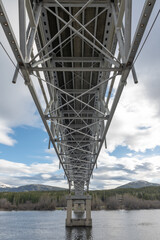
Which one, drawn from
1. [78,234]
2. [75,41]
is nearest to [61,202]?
[78,234]

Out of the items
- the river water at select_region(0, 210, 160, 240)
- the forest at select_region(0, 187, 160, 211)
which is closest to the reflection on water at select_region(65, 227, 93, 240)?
the river water at select_region(0, 210, 160, 240)

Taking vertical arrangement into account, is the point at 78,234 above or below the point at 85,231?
below

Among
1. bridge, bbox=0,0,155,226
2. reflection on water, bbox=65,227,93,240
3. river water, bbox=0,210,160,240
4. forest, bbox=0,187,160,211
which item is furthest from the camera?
forest, bbox=0,187,160,211

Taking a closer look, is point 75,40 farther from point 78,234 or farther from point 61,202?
point 61,202

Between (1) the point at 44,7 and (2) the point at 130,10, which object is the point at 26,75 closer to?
(1) the point at 44,7

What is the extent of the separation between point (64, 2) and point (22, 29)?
317 centimetres

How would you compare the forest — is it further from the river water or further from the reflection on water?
the reflection on water

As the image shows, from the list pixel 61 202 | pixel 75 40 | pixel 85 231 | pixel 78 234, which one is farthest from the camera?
pixel 61 202

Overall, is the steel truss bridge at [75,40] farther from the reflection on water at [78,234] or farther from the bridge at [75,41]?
the reflection on water at [78,234]

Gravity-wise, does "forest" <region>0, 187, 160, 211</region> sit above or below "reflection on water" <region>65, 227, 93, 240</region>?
above

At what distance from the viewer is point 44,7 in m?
8.78

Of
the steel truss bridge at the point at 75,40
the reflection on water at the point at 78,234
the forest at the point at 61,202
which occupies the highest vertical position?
the forest at the point at 61,202

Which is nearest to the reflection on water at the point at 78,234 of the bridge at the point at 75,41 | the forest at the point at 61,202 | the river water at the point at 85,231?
the river water at the point at 85,231

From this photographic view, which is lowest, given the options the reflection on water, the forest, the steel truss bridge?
the reflection on water
